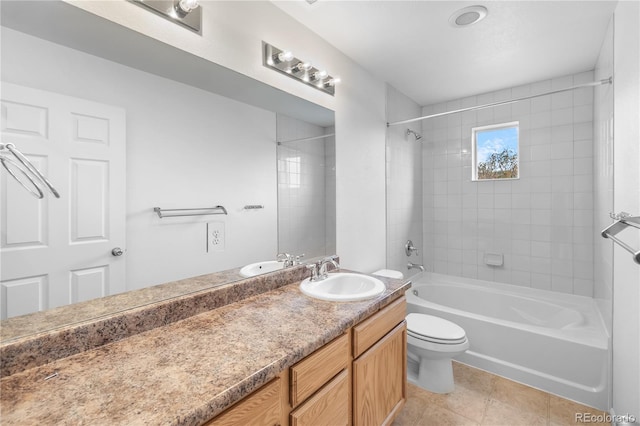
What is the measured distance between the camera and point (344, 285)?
1793mm

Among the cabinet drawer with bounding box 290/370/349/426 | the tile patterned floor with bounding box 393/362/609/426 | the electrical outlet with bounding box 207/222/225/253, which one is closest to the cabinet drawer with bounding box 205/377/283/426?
the cabinet drawer with bounding box 290/370/349/426

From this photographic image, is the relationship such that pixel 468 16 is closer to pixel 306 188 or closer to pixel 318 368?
pixel 306 188

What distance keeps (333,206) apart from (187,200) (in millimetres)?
1144

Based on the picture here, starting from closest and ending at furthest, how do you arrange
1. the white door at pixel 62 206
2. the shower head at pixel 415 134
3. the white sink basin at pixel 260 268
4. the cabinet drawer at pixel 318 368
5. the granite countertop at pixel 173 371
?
1. the granite countertop at pixel 173 371
2. the white door at pixel 62 206
3. the cabinet drawer at pixel 318 368
4. the white sink basin at pixel 260 268
5. the shower head at pixel 415 134

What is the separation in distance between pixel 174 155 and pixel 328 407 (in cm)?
119

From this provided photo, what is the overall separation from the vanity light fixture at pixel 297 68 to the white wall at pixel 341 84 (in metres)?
0.04

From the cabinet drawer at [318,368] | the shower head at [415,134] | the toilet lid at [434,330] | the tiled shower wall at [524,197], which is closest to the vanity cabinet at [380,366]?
the cabinet drawer at [318,368]

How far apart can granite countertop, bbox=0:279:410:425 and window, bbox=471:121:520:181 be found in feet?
8.62

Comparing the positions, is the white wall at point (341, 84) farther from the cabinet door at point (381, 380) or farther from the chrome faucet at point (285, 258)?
the cabinet door at point (381, 380)

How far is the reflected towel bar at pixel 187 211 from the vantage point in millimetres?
1161

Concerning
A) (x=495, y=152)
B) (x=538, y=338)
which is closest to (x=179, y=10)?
(x=538, y=338)

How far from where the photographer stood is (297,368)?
3.10 feet

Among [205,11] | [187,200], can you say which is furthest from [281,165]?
[205,11]

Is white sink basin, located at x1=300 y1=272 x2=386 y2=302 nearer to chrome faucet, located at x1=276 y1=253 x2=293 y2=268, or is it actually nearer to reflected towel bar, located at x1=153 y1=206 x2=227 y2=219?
chrome faucet, located at x1=276 y1=253 x2=293 y2=268
